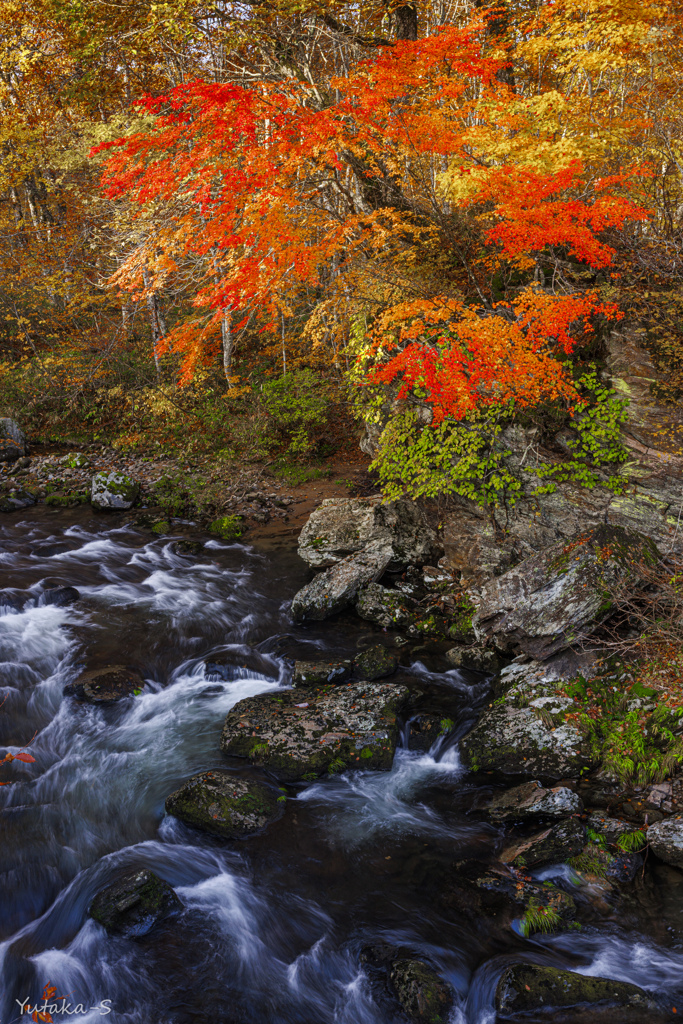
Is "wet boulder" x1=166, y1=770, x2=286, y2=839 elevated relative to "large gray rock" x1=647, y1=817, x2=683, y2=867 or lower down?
elevated

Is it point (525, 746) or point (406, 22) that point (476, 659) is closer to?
point (525, 746)

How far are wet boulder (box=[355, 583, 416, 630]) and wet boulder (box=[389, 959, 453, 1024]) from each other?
504 centimetres

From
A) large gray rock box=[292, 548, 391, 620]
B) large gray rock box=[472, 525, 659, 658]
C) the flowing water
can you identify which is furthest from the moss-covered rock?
large gray rock box=[472, 525, 659, 658]

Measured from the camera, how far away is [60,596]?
9938 mm

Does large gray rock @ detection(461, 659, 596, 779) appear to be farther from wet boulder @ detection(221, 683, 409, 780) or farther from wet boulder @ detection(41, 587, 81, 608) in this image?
wet boulder @ detection(41, 587, 81, 608)

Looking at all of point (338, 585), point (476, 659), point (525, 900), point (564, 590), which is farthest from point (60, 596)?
point (525, 900)

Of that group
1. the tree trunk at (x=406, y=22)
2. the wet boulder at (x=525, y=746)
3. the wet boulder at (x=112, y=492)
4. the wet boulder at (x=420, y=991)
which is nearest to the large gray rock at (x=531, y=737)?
the wet boulder at (x=525, y=746)

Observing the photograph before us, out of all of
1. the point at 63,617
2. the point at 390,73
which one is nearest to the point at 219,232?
the point at 390,73

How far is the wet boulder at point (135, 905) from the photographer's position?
16.7 feet

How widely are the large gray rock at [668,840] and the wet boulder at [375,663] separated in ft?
12.1

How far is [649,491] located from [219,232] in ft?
28.9

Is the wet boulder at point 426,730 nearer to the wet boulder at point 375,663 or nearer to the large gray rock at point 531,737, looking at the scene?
the large gray rock at point 531,737

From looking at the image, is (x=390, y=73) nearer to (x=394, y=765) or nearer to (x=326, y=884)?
(x=394, y=765)

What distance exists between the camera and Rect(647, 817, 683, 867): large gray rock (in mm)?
5340
